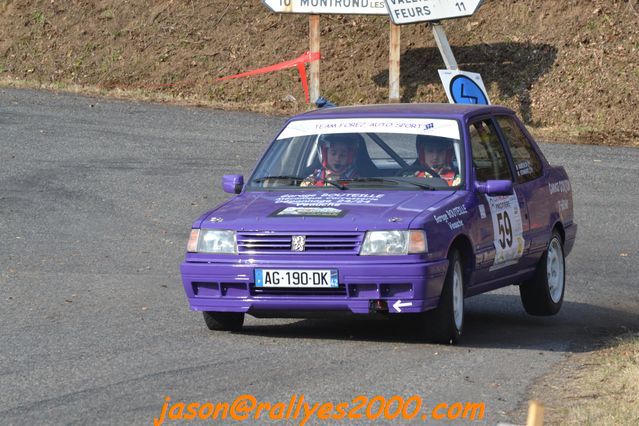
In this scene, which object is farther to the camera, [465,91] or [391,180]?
[465,91]

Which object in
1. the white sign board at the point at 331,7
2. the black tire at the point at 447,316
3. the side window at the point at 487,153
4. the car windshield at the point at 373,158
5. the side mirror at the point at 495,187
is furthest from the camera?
the white sign board at the point at 331,7

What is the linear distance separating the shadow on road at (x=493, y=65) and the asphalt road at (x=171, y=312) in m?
3.71

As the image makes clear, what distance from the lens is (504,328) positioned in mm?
9977

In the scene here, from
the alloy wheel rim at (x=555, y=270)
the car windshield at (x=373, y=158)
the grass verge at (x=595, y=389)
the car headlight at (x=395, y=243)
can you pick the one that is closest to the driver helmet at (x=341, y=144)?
the car windshield at (x=373, y=158)

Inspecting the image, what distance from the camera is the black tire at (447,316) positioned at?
871cm

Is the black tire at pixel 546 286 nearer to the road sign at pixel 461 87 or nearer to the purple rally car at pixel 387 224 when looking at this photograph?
the purple rally car at pixel 387 224

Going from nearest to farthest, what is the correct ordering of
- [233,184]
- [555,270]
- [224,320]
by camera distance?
1. [224,320]
2. [233,184]
3. [555,270]

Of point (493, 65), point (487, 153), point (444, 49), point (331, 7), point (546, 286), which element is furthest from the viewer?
point (493, 65)

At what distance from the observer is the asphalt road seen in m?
7.30

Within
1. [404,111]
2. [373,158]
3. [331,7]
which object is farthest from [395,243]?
[331,7]

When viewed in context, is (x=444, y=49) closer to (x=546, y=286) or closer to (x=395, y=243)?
(x=546, y=286)

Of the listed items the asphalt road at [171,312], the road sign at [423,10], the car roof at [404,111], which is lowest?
the asphalt road at [171,312]

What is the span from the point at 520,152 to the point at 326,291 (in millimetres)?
2821

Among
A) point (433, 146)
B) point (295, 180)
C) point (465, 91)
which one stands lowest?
point (465, 91)
